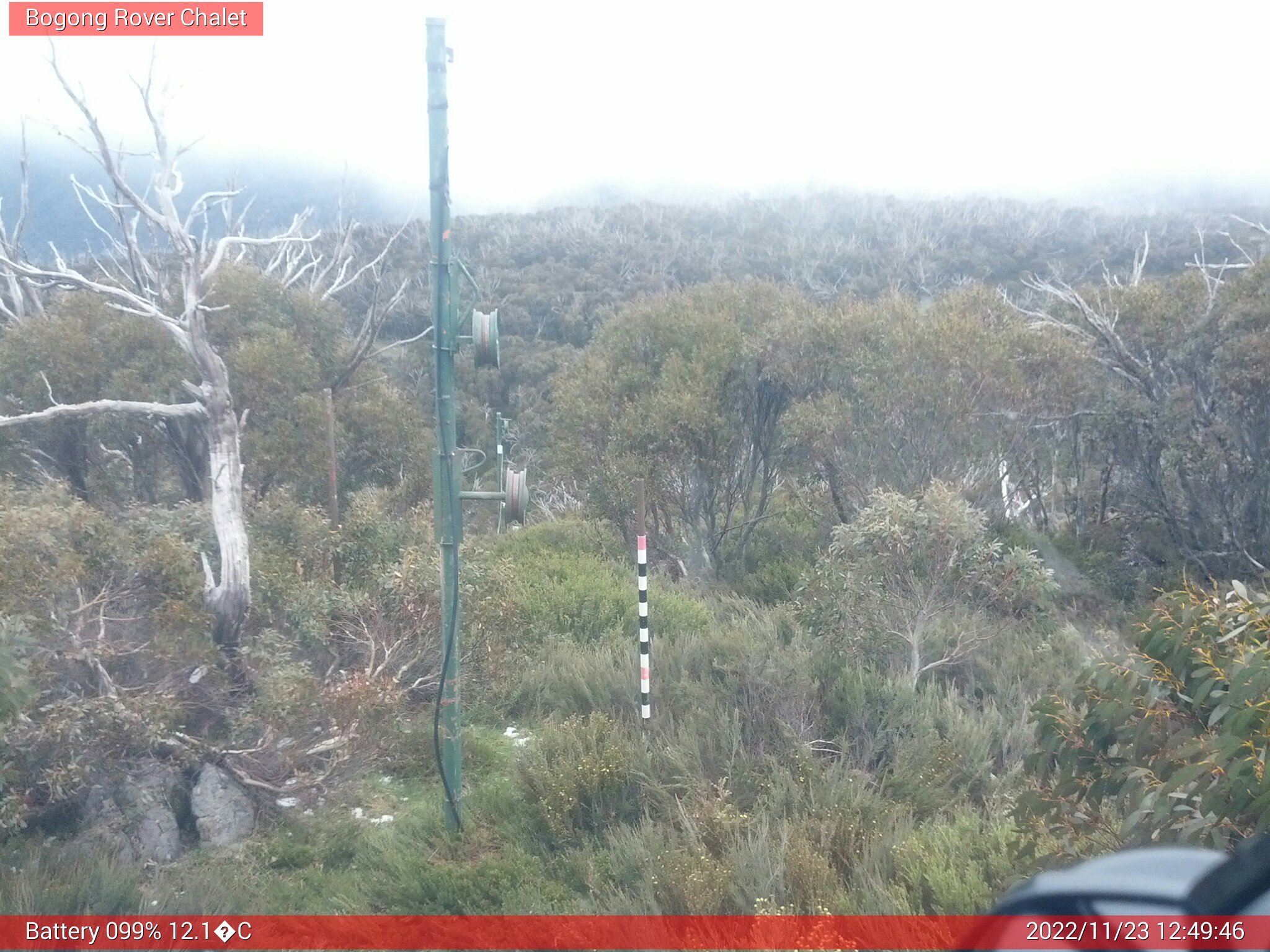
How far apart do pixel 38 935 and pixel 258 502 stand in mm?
5524

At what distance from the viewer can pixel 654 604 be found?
9180 mm

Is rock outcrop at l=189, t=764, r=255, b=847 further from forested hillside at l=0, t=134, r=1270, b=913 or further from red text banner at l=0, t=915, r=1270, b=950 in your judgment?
red text banner at l=0, t=915, r=1270, b=950

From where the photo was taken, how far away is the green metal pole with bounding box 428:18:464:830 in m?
4.78

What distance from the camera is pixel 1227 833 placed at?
271 cm

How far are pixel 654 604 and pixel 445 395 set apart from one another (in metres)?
4.76

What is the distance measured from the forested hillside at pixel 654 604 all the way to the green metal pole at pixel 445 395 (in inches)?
16.9

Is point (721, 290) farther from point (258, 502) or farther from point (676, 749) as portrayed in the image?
point (676, 749)

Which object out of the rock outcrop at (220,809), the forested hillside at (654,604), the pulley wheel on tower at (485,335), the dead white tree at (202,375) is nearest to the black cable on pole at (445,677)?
the forested hillside at (654,604)

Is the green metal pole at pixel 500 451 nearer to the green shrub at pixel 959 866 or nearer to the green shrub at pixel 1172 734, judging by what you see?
the green shrub at pixel 959 866

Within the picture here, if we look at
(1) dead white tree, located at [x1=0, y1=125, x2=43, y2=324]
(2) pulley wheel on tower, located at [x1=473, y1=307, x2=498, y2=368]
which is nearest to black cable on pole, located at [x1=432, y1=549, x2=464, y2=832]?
(2) pulley wheel on tower, located at [x1=473, y1=307, x2=498, y2=368]

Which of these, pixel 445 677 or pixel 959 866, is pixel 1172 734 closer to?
pixel 959 866

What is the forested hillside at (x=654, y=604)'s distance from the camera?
399 cm

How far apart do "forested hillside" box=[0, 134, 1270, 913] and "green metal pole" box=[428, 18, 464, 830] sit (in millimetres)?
429

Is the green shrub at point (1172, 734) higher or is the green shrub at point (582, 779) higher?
the green shrub at point (1172, 734)
